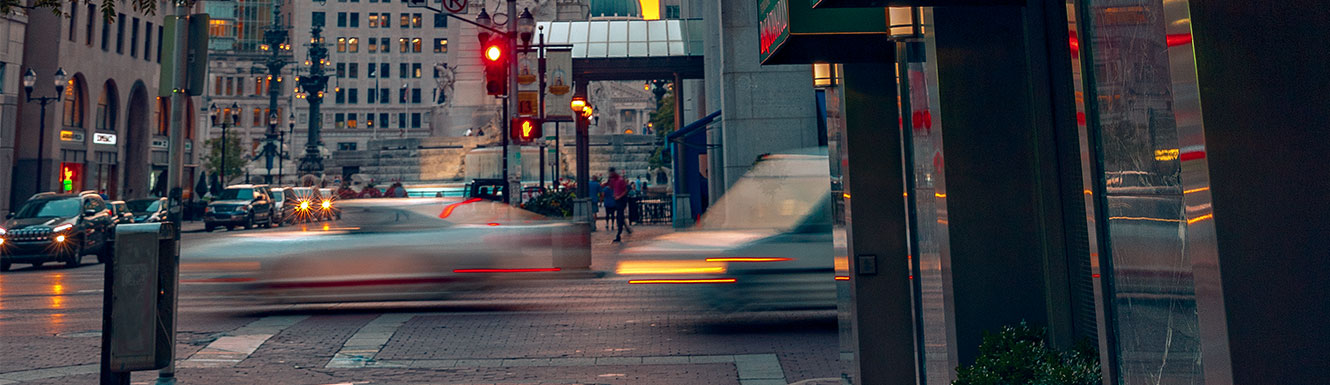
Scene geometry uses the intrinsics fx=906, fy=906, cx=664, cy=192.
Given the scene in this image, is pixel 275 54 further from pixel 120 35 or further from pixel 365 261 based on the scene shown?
pixel 365 261

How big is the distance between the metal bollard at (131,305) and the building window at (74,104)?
4298 centimetres

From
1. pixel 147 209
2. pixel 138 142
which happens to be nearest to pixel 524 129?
pixel 147 209

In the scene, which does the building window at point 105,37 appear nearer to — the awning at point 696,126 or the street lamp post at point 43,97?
the street lamp post at point 43,97

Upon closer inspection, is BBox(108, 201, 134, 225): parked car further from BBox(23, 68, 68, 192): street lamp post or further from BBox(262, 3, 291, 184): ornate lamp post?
BBox(262, 3, 291, 184): ornate lamp post

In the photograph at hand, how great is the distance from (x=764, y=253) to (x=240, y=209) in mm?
28423

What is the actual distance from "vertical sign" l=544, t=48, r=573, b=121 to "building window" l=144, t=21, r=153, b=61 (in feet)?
114

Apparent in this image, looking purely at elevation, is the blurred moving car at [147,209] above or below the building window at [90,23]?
below

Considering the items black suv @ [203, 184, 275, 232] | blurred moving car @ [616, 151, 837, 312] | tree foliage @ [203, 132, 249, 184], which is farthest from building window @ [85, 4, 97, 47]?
blurred moving car @ [616, 151, 837, 312]

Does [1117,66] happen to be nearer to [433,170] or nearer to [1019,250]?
[1019,250]

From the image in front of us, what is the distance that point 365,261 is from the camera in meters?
10.2

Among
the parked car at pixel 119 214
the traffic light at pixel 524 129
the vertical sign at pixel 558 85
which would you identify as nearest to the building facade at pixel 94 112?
the parked car at pixel 119 214

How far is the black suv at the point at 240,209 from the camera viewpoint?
32344mm

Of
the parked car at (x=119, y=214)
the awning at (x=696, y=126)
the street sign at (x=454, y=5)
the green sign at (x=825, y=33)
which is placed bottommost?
the parked car at (x=119, y=214)

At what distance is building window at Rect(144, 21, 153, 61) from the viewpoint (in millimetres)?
48531
